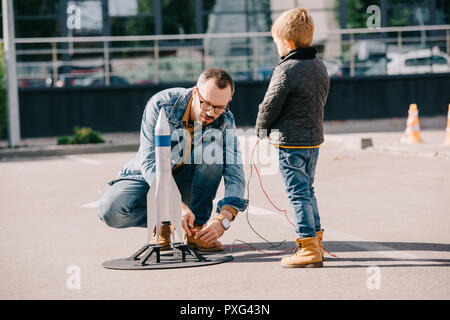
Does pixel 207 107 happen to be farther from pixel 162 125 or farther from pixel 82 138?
pixel 82 138

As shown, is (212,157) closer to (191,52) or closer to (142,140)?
(142,140)

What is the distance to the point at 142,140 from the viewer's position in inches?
207

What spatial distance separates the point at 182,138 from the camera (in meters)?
5.32

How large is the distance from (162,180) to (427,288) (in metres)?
1.71

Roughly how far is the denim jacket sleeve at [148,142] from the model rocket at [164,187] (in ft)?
0.60

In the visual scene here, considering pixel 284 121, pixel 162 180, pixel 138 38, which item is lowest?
pixel 162 180

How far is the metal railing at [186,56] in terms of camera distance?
18.6m

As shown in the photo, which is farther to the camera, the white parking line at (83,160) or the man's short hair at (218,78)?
the white parking line at (83,160)

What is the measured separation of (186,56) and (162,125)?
14.9 meters

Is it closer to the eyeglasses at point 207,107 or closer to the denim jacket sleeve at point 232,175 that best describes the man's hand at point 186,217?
the denim jacket sleeve at point 232,175

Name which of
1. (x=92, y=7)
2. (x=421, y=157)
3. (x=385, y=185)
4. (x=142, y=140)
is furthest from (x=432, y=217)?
(x=92, y=7)

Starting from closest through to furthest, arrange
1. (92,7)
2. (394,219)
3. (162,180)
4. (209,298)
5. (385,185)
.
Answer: (209,298), (162,180), (394,219), (385,185), (92,7)

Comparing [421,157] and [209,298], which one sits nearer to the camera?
[209,298]
